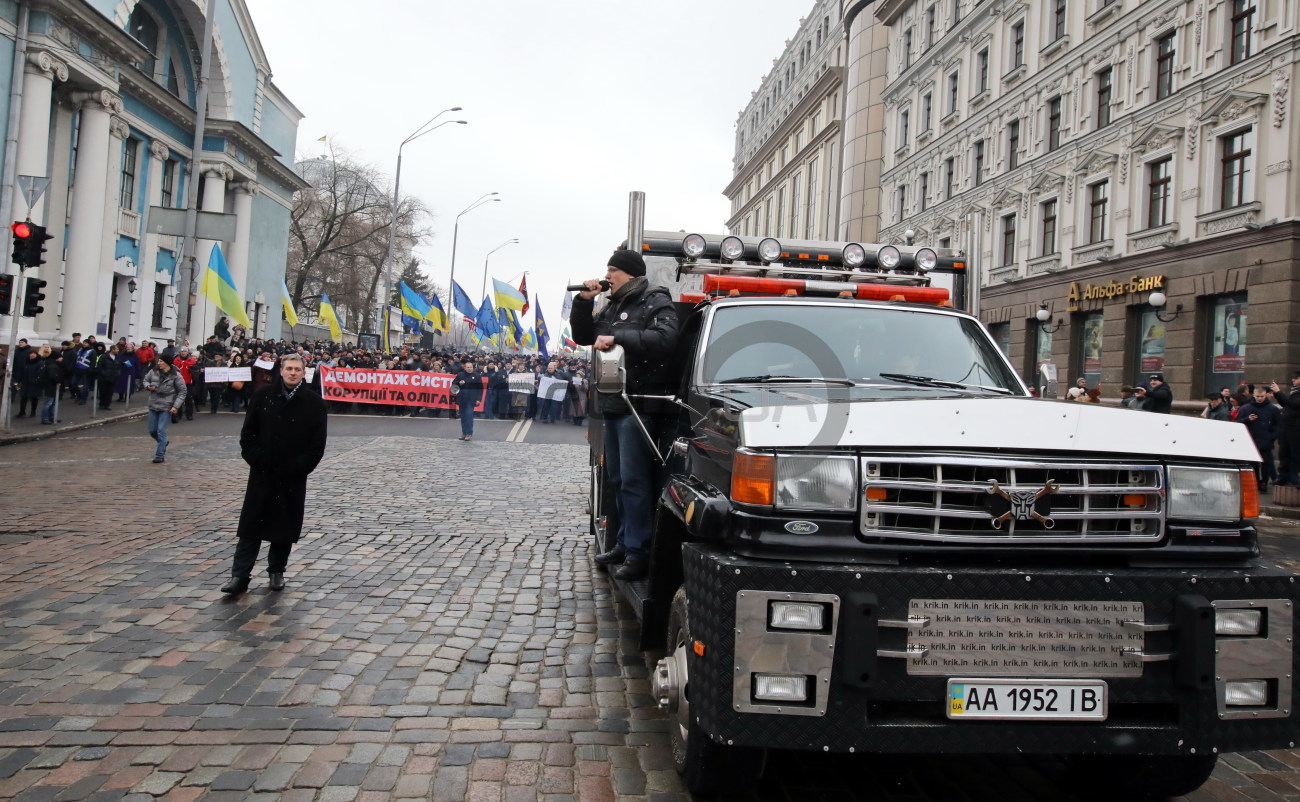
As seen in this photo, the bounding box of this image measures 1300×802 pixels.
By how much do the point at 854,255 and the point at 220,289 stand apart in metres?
21.2

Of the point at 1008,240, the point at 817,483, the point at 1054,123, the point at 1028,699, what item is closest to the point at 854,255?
the point at 817,483

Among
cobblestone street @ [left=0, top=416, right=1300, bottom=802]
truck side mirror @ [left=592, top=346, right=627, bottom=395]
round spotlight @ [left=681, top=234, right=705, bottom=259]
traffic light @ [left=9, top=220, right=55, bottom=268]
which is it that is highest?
traffic light @ [left=9, top=220, right=55, bottom=268]

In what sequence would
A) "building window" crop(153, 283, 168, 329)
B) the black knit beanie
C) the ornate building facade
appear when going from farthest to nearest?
"building window" crop(153, 283, 168, 329) < the ornate building facade < the black knit beanie

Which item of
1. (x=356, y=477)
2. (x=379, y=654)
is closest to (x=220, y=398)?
(x=356, y=477)

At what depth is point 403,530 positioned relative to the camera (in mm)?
9508

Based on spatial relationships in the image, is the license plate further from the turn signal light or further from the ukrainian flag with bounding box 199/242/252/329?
the ukrainian flag with bounding box 199/242/252/329

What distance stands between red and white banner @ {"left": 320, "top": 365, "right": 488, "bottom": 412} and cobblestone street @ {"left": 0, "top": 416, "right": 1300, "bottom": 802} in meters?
17.4

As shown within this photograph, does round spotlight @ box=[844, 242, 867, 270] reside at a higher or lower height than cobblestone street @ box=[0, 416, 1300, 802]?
higher

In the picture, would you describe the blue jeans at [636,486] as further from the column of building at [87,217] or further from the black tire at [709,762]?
the column of building at [87,217]

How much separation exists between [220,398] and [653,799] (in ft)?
84.0

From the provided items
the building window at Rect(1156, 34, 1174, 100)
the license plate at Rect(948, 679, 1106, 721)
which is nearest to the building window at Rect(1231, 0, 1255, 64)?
the building window at Rect(1156, 34, 1174, 100)

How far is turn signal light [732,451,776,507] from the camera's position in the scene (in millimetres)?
3227

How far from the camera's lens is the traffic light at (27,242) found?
53.9 feet

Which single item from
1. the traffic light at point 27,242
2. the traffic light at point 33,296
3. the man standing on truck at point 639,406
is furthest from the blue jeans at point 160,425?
the man standing on truck at point 639,406
